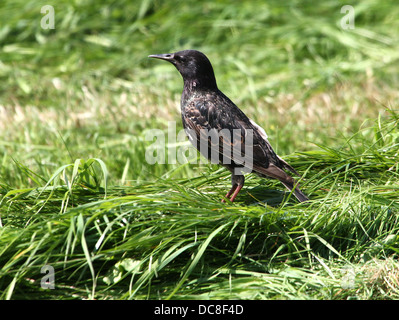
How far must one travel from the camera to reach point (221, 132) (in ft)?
14.0

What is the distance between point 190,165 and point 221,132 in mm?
1005

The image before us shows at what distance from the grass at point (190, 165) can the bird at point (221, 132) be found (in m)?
0.21

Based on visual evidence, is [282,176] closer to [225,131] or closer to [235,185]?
[235,185]

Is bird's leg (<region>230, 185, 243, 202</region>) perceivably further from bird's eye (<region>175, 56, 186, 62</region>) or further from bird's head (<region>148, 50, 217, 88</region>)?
bird's eye (<region>175, 56, 186, 62</region>)

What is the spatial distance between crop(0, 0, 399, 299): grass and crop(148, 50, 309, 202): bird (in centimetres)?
21

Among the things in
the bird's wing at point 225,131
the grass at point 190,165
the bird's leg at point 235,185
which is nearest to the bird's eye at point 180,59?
the bird's wing at point 225,131

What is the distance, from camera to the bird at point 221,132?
4074mm

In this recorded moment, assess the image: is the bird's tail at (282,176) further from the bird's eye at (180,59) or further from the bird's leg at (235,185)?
the bird's eye at (180,59)

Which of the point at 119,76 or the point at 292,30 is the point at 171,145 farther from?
the point at 292,30

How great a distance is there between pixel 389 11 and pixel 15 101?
5.94 m

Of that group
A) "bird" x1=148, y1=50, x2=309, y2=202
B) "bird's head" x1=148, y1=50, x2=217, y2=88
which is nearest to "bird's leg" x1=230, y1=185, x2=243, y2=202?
"bird" x1=148, y1=50, x2=309, y2=202

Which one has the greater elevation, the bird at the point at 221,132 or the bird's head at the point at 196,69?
the bird's head at the point at 196,69
